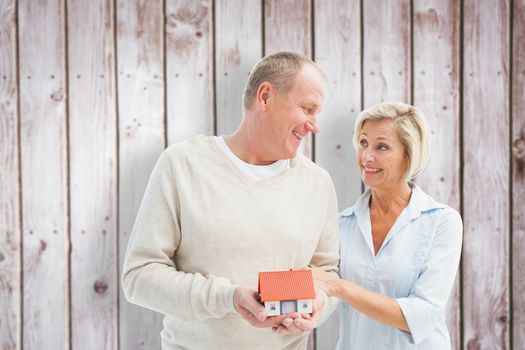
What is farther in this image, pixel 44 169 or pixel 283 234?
pixel 44 169

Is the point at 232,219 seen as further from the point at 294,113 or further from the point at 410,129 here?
the point at 410,129

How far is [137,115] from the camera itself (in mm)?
1807

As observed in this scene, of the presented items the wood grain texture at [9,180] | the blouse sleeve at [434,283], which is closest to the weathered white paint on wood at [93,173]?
the wood grain texture at [9,180]

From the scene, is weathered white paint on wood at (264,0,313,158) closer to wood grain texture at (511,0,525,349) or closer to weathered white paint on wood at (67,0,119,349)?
weathered white paint on wood at (67,0,119,349)

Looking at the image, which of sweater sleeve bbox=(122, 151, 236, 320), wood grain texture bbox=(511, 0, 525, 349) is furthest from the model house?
wood grain texture bbox=(511, 0, 525, 349)

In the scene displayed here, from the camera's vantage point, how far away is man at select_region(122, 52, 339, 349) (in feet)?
4.06

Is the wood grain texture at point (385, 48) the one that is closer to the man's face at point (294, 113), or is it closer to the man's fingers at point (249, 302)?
the man's face at point (294, 113)

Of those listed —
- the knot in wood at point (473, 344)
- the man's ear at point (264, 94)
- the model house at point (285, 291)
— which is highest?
the man's ear at point (264, 94)

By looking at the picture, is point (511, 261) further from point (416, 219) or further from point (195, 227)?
point (195, 227)

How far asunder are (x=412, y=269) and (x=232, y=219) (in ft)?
1.96

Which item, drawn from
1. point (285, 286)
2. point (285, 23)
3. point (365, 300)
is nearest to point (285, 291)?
point (285, 286)

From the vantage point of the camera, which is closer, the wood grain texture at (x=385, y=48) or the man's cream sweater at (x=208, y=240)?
the man's cream sweater at (x=208, y=240)

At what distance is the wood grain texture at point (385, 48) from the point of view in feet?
5.97

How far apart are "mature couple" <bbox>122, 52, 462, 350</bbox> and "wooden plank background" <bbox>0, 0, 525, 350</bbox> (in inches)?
11.9
